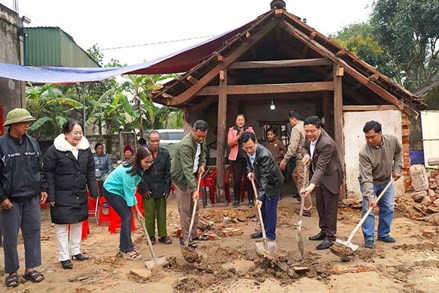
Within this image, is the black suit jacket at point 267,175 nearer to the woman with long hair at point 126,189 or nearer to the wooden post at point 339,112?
the woman with long hair at point 126,189

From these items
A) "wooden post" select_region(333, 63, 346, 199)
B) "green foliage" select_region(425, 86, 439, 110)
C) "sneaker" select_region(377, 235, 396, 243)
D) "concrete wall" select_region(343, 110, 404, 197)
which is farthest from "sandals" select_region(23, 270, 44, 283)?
"green foliage" select_region(425, 86, 439, 110)

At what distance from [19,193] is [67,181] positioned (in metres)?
0.55

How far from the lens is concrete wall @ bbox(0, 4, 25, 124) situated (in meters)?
7.63

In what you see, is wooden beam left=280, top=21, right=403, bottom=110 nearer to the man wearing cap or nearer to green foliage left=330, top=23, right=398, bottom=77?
the man wearing cap

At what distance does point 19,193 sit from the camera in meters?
4.01

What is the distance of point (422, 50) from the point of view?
19.5m

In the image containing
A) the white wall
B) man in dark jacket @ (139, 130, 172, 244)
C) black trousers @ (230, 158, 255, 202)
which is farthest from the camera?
the white wall

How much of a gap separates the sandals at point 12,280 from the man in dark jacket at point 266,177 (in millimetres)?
2773

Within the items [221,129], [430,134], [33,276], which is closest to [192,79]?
[221,129]

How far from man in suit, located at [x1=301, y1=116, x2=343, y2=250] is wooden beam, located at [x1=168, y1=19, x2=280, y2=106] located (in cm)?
331

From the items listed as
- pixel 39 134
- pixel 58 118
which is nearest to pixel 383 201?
pixel 58 118

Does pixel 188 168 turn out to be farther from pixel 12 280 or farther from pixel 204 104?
pixel 204 104

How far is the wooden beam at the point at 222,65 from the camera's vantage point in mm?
7832

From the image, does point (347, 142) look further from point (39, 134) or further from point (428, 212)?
point (39, 134)
